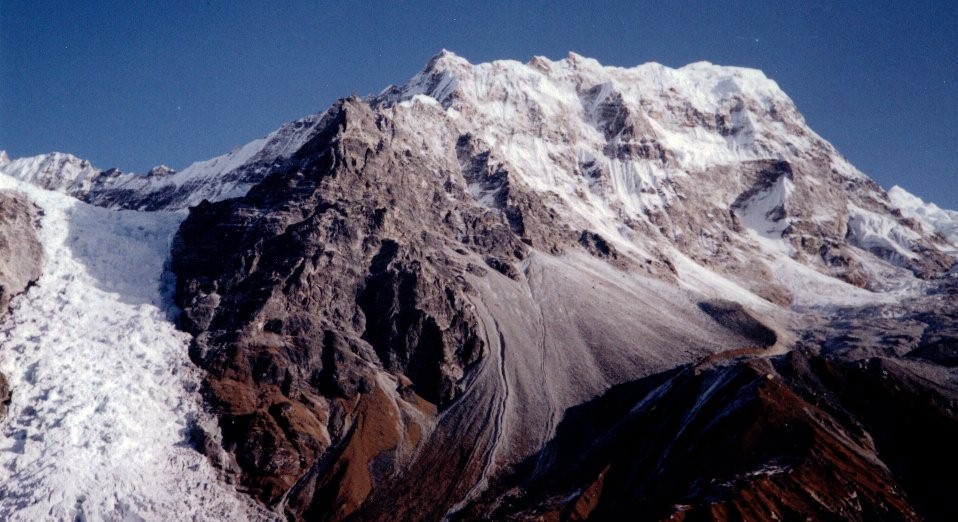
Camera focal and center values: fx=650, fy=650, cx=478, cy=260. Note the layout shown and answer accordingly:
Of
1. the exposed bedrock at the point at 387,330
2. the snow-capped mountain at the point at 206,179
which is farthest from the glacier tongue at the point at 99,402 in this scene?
the snow-capped mountain at the point at 206,179

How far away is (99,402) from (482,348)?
50.4 metres

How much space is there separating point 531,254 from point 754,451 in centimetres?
8152

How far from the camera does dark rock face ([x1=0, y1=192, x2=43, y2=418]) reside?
87875 millimetres

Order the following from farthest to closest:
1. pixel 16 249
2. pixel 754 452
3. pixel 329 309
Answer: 1. pixel 329 309
2. pixel 16 249
3. pixel 754 452

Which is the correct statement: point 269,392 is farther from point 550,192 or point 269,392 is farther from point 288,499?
point 550,192

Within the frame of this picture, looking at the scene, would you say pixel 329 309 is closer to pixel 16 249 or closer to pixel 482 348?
pixel 482 348

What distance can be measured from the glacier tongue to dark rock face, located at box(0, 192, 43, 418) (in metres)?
1.52

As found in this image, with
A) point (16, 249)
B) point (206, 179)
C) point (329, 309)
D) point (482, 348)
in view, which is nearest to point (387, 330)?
point (329, 309)

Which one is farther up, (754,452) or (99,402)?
(754,452)

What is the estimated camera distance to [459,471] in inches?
2977

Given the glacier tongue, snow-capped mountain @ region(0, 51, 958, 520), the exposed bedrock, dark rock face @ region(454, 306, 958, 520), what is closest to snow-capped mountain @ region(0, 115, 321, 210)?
snow-capped mountain @ region(0, 51, 958, 520)

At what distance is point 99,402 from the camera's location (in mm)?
74125

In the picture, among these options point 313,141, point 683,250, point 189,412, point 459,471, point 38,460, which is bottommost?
point 38,460

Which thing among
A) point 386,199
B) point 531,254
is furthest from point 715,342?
point 386,199
